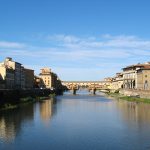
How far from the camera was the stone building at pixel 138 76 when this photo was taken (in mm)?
93625

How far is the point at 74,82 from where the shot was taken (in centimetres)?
19038

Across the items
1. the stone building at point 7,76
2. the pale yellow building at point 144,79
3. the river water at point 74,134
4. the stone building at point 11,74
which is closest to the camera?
the river water at point 74,134

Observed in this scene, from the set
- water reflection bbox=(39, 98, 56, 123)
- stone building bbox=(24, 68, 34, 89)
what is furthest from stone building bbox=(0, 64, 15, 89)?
stone building bbox=(24, 68, 34, 89)

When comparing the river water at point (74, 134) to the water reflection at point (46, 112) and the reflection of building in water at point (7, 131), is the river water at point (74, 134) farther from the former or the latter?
the water reflection at point (46, 112)

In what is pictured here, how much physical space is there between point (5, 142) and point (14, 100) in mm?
35480

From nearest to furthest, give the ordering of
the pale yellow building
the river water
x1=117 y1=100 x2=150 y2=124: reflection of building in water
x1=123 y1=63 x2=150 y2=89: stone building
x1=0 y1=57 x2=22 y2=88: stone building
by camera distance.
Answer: the river water < x1=117 y1=100 x2=150 y2=124: reflection of building in water < x1=0 y1=57 x2=22 y2=88: stone building < the pale yellow building < x1=123 y1=63 x2=150 y2=89: stone building

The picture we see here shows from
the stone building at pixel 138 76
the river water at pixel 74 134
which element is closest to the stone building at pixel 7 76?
the stone building at pixel 138 76

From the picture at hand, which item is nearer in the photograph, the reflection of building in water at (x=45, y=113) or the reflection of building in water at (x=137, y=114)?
the reflection of building in water at (x=137, y=114)

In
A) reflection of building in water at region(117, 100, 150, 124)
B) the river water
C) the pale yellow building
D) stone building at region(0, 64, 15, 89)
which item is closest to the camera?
the river water

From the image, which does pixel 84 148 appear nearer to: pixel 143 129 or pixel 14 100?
pixel 143 129

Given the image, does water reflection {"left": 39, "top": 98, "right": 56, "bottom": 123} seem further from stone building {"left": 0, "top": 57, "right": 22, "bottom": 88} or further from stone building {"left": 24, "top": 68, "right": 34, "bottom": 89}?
stone building {"left": 24, "top": 68, "right": 34, "bottom": 89}

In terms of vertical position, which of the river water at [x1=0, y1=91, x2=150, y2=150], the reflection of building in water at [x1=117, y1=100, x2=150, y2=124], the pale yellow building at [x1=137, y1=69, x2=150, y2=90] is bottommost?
the river water at [x1=0, y1=91, x2=150, y2=150]

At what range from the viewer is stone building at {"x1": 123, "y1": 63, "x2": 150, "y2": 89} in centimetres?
9362

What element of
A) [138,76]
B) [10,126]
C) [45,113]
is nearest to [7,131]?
[10,126]
